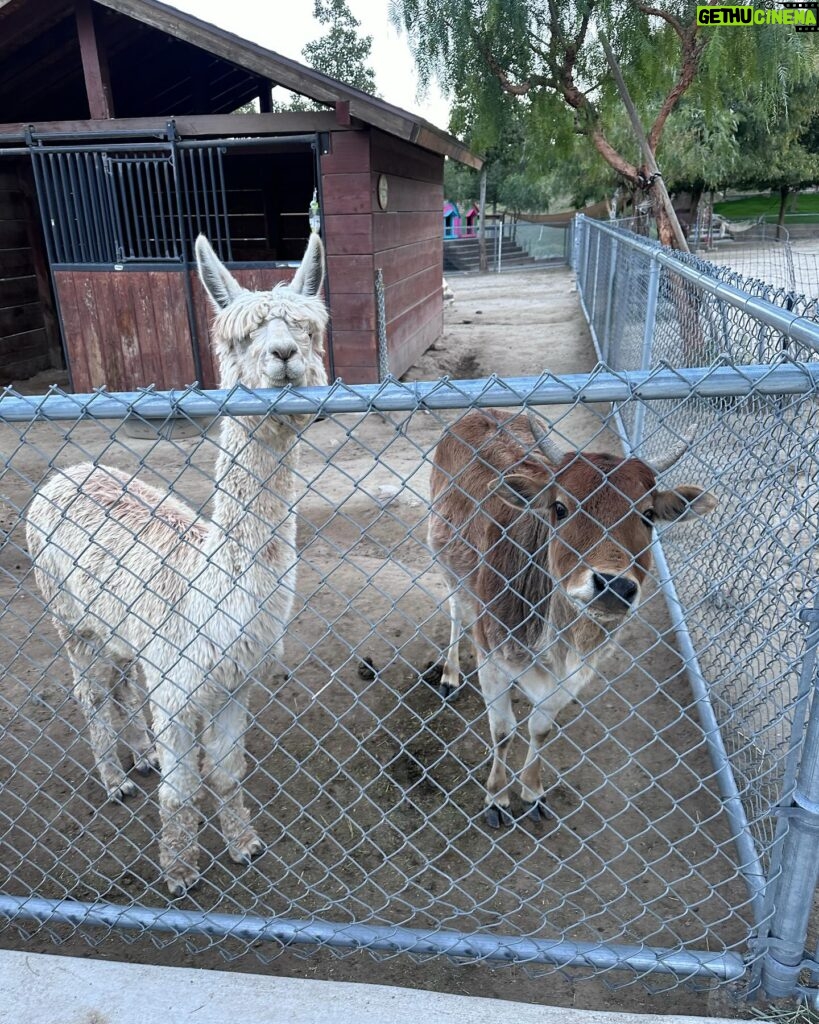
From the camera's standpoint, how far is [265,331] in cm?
237

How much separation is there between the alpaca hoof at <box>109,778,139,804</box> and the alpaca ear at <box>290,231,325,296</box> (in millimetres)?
2255

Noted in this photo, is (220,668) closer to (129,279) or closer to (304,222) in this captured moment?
(129,279)

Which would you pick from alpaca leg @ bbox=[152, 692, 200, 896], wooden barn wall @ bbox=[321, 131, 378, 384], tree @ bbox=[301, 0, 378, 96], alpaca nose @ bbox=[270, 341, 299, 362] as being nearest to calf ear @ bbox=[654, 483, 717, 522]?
alpaca nose @ bbox=[270, 341, 299, 362]

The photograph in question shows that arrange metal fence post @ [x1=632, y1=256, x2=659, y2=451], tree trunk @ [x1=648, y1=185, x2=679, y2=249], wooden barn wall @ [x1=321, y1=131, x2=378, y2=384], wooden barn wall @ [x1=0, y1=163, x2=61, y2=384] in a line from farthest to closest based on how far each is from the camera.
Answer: wooden barn wall @ [x1=0, y1=163, x2=61, y2=384], tree trunk @ [x1=648, y1=185, x2=679, y2=249], wooden barn wall @ [x1=321, y1=131, x2=378, y2=384], metal fence post @ [x1=632, y1=256, x2=659, y2=451]

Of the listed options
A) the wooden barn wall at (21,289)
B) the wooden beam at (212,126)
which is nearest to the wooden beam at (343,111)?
the wooden beam at (212,126)

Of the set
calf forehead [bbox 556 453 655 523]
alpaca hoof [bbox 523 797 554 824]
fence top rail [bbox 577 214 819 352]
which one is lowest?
alpaca hoof [bbox 523 797 554 824]

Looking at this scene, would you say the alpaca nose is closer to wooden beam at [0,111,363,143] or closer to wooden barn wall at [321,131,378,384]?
wooden barn wall at [321,131,378,384]

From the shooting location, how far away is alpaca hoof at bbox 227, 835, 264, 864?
2.92 m

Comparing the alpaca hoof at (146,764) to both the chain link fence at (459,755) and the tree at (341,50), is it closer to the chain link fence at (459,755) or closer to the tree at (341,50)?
the chain link fence at (459,755)

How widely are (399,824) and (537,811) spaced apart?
0.60 metres

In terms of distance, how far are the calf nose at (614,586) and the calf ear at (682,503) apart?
1.02 feet

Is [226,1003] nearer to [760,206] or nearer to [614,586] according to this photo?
[614,586]

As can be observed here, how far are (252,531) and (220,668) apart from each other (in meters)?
0.50

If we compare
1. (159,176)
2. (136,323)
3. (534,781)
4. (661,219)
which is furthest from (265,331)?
(661,219)
